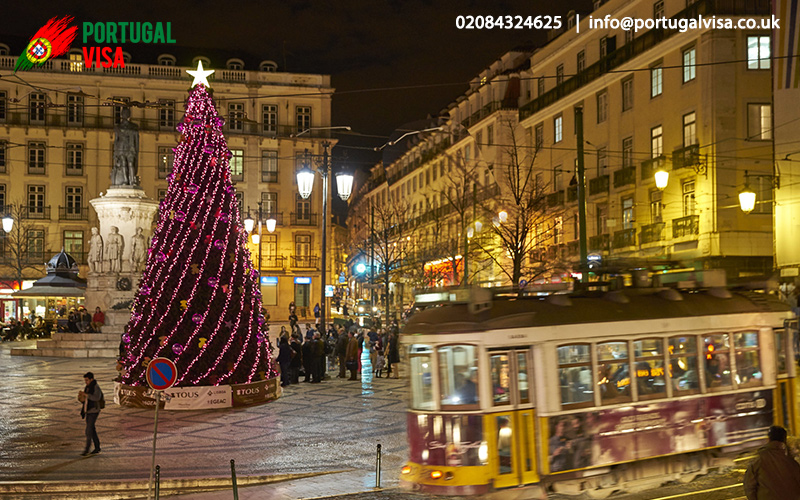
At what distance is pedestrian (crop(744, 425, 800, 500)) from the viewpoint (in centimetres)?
700

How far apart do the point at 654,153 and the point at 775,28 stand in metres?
8.83

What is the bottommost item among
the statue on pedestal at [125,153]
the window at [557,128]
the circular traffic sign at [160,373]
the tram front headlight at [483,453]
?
the tram front headlight at [483,453]

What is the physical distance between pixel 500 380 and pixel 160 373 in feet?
16.6

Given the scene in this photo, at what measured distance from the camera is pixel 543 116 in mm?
46094

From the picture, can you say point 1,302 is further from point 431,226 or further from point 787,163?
point 787,163

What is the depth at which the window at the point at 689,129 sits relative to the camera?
32688 millimetres

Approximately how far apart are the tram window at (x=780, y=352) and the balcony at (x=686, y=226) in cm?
1980

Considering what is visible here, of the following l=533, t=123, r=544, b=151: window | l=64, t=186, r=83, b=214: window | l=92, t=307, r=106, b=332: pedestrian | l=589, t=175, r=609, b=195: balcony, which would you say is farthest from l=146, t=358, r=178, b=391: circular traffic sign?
l=64, t=186, r=83, b=214: window

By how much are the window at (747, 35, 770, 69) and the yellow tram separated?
22471mm

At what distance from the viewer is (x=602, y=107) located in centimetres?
4034

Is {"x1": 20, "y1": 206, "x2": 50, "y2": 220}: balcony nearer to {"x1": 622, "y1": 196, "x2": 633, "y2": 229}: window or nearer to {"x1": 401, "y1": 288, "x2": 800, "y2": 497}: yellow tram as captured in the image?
{"x1": 622, "y1": 196, "x2": 633, "y2": 229}: window

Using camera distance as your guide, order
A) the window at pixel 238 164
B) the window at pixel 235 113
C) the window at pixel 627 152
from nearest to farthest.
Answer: the window at pixel 627 152, the window at pixel 235 113, the window at pixel 238 164

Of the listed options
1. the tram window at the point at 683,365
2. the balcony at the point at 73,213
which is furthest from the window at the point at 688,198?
the balcony at the point at 73,213

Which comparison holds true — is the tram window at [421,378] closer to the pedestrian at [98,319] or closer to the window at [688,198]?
the window at [688,198]
